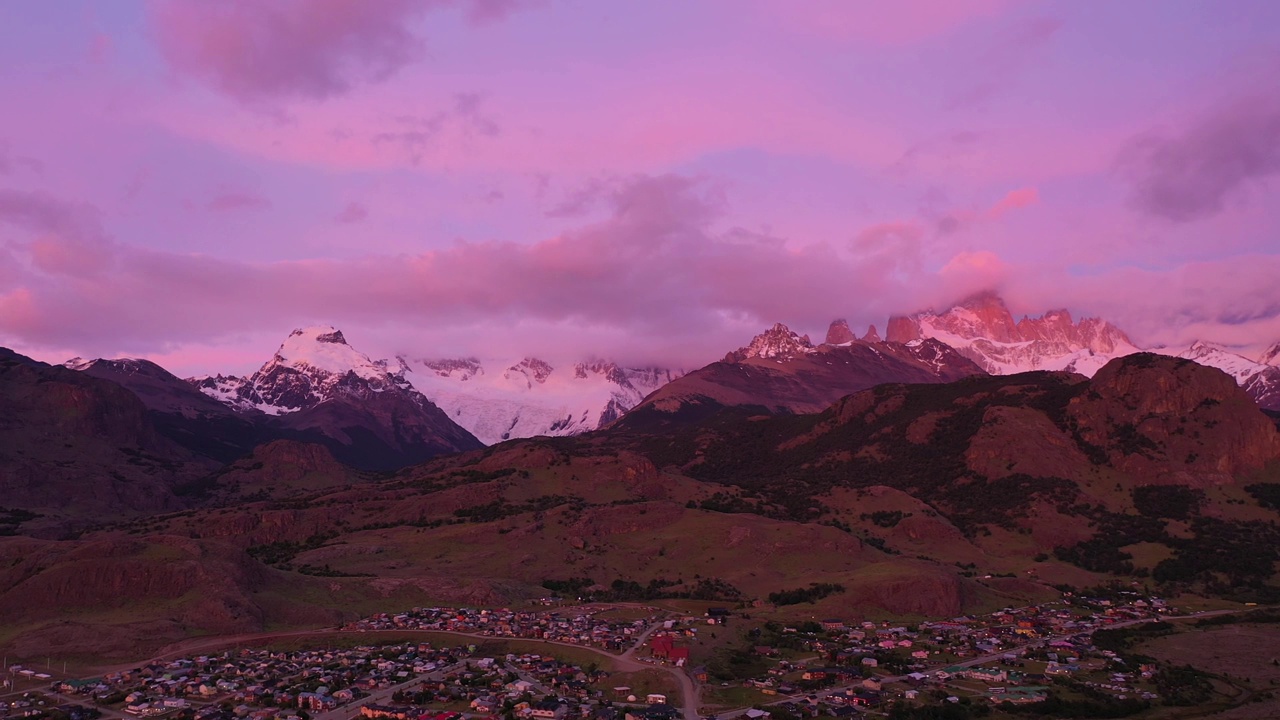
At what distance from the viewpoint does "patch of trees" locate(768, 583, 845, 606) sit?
168 metres

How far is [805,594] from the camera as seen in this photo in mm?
169750

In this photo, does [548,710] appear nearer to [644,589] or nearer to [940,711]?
[940,711]

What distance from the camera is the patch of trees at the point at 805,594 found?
552 ft

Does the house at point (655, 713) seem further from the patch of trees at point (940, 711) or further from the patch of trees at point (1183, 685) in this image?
the patch of trees at point (1183, 685)

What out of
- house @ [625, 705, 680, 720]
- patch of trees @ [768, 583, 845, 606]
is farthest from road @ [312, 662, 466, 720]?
patch of trees @ [768, 583, 845, 606]

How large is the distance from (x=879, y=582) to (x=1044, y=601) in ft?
114

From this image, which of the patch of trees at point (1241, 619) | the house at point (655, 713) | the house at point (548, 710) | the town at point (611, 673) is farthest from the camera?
the patch of trees at point (1241, 619)

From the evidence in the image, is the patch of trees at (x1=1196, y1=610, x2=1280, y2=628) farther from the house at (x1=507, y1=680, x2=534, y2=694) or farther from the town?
the house at (x1=507, y1=680, x2=534, y2=694)

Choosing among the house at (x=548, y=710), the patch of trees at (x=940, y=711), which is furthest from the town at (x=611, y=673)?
the patch of trees at (x=940, y=711)

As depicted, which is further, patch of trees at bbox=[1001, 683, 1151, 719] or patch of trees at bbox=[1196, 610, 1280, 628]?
patch of trees at bbox=[1196, 610, 1280, 628]

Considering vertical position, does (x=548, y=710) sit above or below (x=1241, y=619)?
above

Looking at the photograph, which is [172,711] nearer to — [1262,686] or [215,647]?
[215,647]

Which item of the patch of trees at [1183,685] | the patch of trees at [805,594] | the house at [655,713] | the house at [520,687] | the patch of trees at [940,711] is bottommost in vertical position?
the patch of trees at [1183,685]

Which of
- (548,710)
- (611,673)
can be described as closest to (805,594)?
(611,673)
